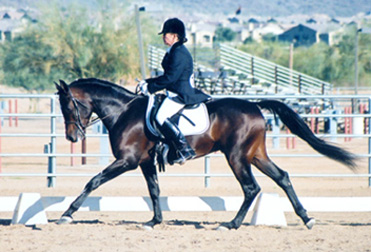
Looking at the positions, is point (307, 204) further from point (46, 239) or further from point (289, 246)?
point (46, 239)

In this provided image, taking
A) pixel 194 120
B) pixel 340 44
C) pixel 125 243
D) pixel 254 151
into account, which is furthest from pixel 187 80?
pixel 340 44

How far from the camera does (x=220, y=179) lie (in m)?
13.4

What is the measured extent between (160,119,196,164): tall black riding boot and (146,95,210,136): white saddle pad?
0.34 ft

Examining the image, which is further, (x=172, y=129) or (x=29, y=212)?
(x=29, y=212)

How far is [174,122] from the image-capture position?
7.45m

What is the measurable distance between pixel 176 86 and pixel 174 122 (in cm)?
39

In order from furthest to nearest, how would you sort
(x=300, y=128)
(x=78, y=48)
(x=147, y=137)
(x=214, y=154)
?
(x=78, y=48)
(x=214, y=154)
(x=300, y=128)
(x=147, y=137)

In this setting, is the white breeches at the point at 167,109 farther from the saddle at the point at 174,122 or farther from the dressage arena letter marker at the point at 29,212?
the dressage arena letter marker at the point at 29,212

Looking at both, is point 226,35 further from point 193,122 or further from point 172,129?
point 172,129

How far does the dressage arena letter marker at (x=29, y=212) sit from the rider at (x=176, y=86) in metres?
1.70

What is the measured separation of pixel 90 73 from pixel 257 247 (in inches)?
1256

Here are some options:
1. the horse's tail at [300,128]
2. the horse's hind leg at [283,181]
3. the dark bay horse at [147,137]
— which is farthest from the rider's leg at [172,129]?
the horse's tail at [300,128]

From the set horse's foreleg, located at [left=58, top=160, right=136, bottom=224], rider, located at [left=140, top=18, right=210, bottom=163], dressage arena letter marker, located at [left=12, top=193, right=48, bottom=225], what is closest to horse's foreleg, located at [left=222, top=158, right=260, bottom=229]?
rider, located at [left=140, top=18, right=210, bottom=163]

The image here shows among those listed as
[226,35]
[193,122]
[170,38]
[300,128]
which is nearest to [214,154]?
[300,128]
